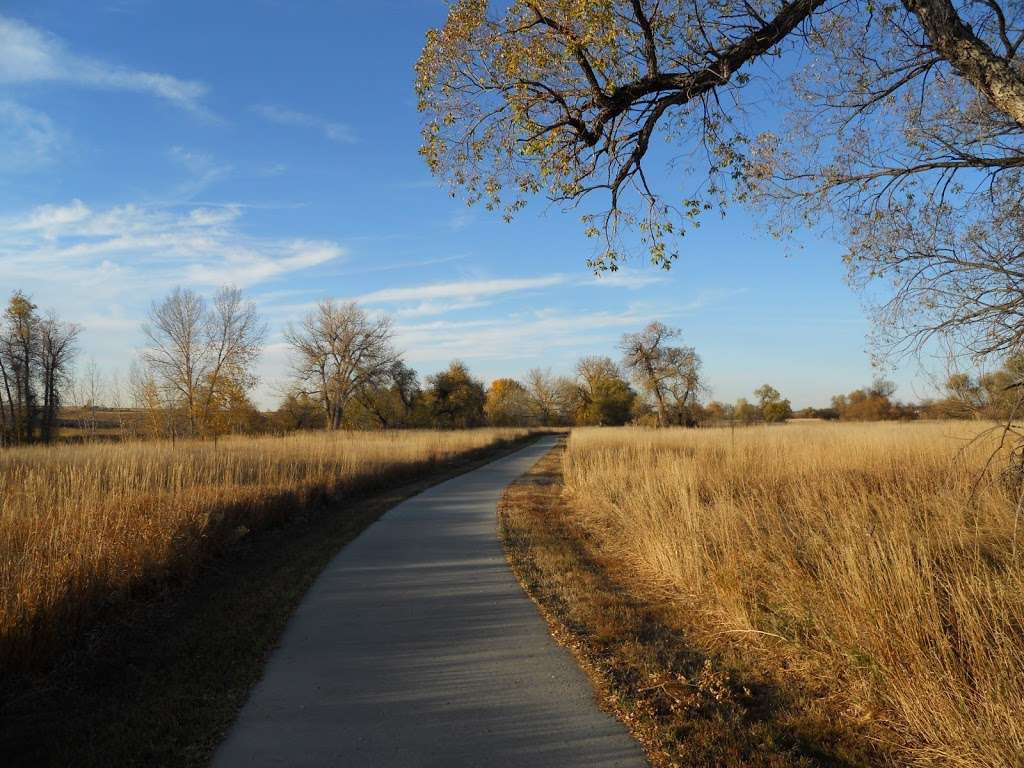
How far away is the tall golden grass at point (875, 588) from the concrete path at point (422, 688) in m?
1.67

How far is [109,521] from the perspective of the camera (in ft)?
22.5

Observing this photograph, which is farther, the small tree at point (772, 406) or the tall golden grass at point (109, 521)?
the small tree at point (772, 406)

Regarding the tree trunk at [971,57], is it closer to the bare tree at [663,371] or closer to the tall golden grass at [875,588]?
the tall golden grass at [875,588]

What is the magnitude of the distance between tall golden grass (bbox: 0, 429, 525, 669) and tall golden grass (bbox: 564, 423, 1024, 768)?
5.56 metres

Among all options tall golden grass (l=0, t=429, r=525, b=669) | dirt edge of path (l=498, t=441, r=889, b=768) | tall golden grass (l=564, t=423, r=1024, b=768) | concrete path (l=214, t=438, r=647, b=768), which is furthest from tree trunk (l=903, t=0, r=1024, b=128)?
tall golden grass (l=0, t=429, r=525, b=669)

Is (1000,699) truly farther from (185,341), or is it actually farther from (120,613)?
(185,341)

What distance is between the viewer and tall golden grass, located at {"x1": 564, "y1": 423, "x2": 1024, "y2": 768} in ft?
11.2

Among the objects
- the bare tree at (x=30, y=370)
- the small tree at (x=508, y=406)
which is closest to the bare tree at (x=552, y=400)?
the small tree at (x=508, y=406)

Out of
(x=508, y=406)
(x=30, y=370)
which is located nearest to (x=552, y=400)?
(x=508, y=406)

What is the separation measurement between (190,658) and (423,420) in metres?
61.3

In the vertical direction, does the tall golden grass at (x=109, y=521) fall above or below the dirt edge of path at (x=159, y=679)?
above

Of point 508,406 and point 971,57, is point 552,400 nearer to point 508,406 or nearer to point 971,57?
point 508,406

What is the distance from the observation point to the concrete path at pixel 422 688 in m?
3.44

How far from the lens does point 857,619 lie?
14.0ft
